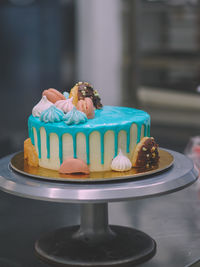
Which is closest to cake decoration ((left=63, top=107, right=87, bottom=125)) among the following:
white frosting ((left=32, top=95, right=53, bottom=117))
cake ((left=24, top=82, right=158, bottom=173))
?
cake ((left=24, top=82, right=158, bottom=173))

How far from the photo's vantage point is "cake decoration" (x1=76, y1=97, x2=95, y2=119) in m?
2.26

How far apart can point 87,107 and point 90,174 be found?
303 millimetres

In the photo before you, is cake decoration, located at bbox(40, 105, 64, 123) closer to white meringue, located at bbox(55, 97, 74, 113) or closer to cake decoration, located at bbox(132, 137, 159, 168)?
white meringue, located at bbox(55, 97, 74, 113)

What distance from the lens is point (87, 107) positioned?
2.27 meters

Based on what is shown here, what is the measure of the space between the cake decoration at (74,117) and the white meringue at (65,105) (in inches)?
3.5

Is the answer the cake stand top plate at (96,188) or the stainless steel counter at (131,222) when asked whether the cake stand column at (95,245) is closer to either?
the stainless steel counter at (131,222)

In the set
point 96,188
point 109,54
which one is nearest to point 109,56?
point 109,54

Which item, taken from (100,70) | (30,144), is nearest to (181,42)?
(100,70)

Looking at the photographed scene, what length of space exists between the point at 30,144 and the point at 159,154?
2.03 ft

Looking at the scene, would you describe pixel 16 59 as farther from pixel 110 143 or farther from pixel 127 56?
pixel 110 143

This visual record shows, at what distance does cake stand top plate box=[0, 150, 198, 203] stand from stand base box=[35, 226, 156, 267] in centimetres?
50

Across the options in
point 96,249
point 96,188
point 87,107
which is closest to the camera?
point 96,188

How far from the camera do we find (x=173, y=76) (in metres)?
6.51

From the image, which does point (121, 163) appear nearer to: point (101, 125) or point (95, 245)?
point (101, 125)
